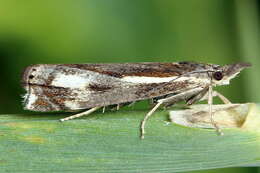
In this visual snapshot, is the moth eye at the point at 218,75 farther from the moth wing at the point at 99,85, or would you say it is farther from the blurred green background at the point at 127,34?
the blurred green background at the point at 127,34

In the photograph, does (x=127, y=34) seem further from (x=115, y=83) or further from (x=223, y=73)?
(x=223, y=73)

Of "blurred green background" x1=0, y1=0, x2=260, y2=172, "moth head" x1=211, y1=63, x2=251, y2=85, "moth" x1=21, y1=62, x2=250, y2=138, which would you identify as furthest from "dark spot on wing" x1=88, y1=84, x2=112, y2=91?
"blurred green background" x1=0, y1=0, x2=260, y2=172

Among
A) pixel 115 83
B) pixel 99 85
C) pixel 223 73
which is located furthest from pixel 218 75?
pixel 99 85

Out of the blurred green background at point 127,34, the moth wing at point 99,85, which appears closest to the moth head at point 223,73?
the moth wing at point 99,85

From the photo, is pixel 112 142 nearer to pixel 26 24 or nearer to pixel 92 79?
pixel 92 79

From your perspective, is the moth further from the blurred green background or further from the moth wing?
the blurred green background
